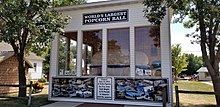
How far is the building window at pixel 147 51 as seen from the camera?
782 cm

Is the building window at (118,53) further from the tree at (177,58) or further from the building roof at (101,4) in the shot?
the tree at (177,58)

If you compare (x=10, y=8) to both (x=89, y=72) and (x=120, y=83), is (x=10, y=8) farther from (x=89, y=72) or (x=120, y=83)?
(x=120, y=83)

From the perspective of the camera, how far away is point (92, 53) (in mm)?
8758

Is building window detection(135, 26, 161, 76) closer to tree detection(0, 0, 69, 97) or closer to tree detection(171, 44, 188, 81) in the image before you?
tree detection(0, 0, 69, 97)

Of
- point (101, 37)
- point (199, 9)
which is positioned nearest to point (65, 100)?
point (101, 37)

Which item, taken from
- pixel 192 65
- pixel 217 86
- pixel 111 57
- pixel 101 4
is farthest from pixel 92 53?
pixel 192 65

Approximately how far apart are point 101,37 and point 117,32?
2.39 feet

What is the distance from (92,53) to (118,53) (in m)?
1.18

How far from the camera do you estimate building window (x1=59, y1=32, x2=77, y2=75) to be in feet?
29.2

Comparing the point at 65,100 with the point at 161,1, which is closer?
the point at 161,1

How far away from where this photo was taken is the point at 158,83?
7.56 m

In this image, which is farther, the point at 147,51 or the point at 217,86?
the point at 147,51

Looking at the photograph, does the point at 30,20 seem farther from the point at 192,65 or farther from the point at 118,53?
the point at 192,65

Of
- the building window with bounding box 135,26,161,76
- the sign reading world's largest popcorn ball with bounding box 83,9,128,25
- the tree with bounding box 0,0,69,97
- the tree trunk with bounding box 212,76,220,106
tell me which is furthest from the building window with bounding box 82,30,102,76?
the tree trunk with bounding box 212,76,220,106
